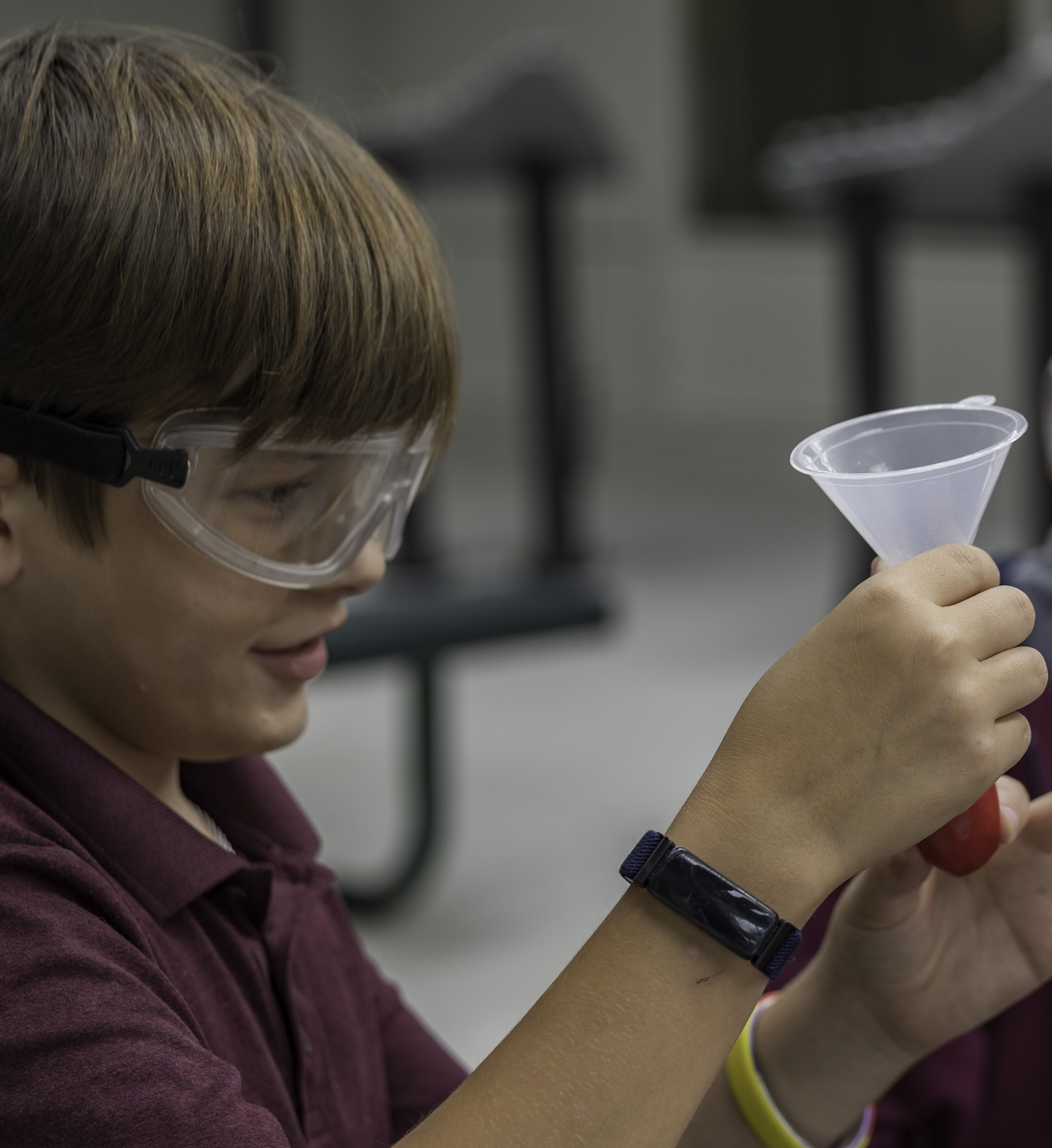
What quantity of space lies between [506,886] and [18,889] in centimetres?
206

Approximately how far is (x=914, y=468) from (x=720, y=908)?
0.23 meters

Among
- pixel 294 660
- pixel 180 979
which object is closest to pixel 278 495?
pixel 294 660

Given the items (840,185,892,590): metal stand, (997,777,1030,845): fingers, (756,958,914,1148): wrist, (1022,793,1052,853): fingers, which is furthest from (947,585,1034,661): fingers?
(840,185,892,590): metal stand

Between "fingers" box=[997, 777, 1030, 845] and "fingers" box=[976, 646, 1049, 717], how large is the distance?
9 centimetres

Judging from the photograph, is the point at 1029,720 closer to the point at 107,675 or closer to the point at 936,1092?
the point at 936,1092

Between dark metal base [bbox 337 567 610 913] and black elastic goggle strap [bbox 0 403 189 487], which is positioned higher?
black elastic goggle strap [bbox 0 403 189 487]

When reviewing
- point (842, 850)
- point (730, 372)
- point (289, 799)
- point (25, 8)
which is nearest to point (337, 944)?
point (289, 799)

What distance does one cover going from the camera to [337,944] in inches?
36.2

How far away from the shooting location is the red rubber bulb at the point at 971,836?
2.32ft

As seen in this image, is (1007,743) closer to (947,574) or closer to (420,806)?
(947,574)

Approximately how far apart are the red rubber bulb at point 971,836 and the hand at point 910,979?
0.41 ft

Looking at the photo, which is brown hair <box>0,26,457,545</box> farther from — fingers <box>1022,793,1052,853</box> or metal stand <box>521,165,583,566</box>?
metal stand <box>521,165,583,566</box>

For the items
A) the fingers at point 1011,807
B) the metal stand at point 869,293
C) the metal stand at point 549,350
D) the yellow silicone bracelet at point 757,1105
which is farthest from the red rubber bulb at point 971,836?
the metal stand at point 549,350

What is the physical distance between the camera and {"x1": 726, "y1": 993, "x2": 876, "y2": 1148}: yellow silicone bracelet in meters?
0.89
